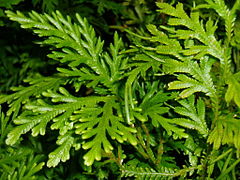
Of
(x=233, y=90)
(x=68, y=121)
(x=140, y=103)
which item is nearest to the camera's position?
(x=233, y=90)

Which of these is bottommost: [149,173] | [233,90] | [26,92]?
[149,173]

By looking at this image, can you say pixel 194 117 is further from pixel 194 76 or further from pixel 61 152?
pixel 61 152

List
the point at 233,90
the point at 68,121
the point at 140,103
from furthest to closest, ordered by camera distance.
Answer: the point at 140,103
the point at 68,121
the point at 233,90

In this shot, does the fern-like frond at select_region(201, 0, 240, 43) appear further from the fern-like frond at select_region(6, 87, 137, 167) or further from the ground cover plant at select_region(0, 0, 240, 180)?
the fern-like frond at select_region(6, 87, 137, 167)

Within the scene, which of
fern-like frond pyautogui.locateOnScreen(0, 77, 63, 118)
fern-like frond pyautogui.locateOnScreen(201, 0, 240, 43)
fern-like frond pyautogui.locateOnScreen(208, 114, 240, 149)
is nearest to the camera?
fern-like frond pyautogui.locateOnScreen(208, 114, 240, 149)

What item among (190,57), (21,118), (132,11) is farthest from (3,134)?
(132,11)

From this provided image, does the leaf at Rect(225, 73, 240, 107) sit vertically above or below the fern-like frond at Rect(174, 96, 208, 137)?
above

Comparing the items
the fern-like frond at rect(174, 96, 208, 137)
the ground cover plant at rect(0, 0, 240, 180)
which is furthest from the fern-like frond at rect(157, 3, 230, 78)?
the fern-like frond at rect(174, 96, 208, 137)

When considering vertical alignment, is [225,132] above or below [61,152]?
below

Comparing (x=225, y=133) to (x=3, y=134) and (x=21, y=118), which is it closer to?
(x=21, y=118)

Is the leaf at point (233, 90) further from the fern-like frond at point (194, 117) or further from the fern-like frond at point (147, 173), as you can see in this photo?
the fern-like frond at point (147, 173)

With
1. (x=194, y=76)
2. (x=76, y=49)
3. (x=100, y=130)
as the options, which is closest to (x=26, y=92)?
(x=76, y=49)
